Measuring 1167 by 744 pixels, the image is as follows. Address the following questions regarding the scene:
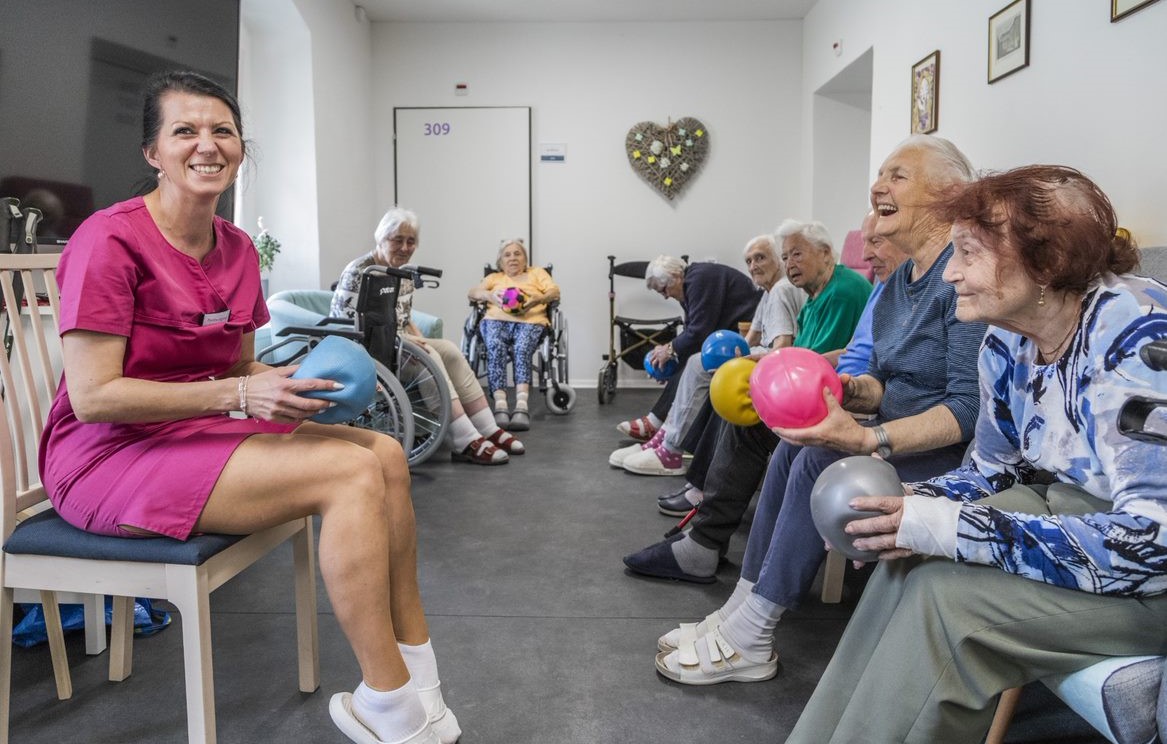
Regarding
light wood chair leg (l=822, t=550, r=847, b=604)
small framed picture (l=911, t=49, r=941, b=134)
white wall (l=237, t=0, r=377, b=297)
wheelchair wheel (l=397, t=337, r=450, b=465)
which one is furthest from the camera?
white wall (l=237, t=0, r=377, b=297)

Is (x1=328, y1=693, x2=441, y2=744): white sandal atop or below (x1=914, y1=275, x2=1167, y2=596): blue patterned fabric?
below

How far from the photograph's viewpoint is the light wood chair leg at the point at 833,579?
7.00 feet

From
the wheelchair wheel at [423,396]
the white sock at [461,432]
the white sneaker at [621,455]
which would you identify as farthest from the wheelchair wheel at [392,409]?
the white sneaker at [621,455]

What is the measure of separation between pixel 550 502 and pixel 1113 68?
224cm

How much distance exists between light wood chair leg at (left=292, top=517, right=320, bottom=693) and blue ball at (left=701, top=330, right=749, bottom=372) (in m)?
1.66

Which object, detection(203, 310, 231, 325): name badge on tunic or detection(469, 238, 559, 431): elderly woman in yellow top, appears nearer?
detection(203, 310, 231, 325): name badge on tunic

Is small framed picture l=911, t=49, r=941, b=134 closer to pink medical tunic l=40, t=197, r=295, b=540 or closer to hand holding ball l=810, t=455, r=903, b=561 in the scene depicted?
hand holding ball l=810, t=455, r=903, b=561

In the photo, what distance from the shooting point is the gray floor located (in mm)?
1554

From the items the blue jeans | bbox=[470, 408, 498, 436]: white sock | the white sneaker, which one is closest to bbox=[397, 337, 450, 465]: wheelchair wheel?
bbox=[470, 408, 498, 436]: white sock

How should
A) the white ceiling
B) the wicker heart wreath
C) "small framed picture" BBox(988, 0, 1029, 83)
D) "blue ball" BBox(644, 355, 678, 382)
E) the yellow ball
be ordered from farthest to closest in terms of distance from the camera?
1. the wicker heart wreath
2. the white ceiling
3. "blue ball" BBox(644, 355, 678, 382)
4. "small framed picture" BBox(988, 0, 1029, 83)
5. the yellow ball

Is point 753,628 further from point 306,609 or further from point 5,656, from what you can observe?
point 5,656

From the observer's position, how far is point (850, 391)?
176 cm

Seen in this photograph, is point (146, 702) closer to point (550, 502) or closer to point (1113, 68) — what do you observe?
point (550, 502)

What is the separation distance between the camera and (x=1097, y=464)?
1.03 m
